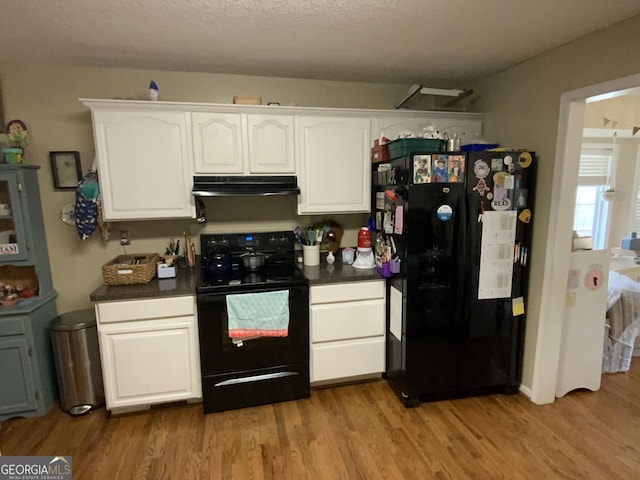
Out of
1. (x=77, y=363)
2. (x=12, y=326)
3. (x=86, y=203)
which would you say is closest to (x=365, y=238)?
(x=86, y=203)

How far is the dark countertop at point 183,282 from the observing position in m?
2.15

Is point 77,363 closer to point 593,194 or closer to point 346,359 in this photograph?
point 346,359

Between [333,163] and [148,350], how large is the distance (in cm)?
179

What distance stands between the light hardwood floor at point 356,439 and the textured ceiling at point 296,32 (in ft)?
7.65

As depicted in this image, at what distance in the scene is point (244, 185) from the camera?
8.00 feet

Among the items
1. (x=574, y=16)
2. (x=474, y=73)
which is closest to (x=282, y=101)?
(x=474, y=73)

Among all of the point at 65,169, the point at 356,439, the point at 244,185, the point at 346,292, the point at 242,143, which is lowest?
the point at 356,439

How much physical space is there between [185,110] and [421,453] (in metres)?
2.57

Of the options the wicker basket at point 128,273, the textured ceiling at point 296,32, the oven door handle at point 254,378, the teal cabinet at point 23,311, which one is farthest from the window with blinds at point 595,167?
the teal cabinet at point 23,311

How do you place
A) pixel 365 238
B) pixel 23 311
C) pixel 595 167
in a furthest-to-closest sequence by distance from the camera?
pixel 595 167 < pixel 365 238 < pixel 23 311

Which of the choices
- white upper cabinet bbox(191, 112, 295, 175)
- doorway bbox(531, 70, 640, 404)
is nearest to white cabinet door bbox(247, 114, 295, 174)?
white upper cabinet bbox(191, 112, 295, 175)

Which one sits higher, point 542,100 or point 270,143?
point 542,100

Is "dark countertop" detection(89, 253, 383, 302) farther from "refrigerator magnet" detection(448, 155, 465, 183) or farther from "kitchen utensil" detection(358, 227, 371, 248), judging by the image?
"refrigerator magnet" detection(448, 155, 465, 183)

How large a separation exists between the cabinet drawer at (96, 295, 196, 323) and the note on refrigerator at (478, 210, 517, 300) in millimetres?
1928
